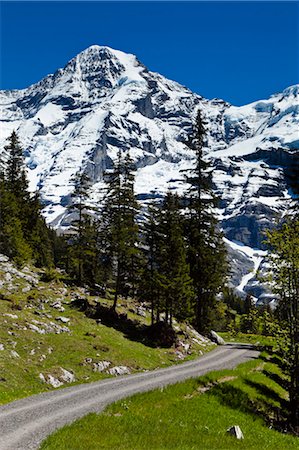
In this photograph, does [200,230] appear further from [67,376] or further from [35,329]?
[67,376]

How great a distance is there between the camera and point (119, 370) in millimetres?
31281

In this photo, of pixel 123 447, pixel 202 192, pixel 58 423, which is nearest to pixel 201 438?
pixel 123 447

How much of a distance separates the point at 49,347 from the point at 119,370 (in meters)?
5.22

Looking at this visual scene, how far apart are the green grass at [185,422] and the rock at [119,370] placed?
6.76m

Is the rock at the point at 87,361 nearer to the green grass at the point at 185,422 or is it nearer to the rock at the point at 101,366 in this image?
the rock at the point at 101,366

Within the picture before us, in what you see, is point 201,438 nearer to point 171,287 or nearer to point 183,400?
point 183,400

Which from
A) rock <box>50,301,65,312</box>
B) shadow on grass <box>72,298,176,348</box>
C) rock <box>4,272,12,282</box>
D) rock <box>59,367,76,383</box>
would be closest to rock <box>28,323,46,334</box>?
rock <box>59,367,76,383</box>

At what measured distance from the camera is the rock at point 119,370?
1209 inches

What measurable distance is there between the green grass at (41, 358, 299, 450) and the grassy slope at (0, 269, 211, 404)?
22.5 ft

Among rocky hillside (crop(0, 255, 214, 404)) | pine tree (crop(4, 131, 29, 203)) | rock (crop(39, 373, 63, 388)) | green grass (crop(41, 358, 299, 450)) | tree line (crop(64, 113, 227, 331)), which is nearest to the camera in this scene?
green grass (crop(41, 358, 299, 450))

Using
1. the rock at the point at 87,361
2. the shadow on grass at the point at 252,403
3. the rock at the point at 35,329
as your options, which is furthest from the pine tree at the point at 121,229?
the shadow on grass at the point at 252,403

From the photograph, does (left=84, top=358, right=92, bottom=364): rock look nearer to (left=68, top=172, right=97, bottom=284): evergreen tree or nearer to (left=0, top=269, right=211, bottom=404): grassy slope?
(left=0, top=269, right=211, bottom=404): grassy slope

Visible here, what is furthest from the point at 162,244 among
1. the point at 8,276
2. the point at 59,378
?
the point at 59,378

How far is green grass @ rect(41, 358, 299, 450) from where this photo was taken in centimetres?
1471
